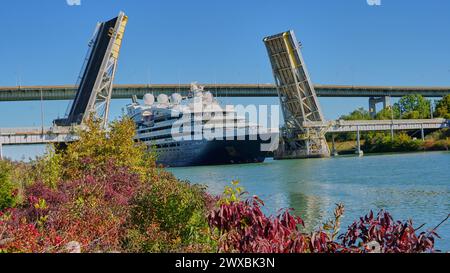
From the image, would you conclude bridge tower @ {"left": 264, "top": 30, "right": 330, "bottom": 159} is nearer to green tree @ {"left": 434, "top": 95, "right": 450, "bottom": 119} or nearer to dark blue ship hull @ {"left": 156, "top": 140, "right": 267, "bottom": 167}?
dark blue ship hull @ {"left": 156, "top": 140, "right": 267, "bottom": 167}

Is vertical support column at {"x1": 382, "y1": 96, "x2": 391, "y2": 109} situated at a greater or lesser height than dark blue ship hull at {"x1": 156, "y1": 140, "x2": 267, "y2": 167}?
greater

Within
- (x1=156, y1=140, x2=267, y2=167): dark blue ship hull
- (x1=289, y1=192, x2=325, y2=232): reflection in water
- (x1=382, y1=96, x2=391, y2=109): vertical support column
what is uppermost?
(x1=382, y1=96, x2=391, y2=109): vertical support column

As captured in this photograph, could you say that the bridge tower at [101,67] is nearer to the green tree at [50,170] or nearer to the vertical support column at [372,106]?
the green tree at [50,170]

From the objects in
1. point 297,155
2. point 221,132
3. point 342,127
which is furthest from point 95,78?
point 342,127

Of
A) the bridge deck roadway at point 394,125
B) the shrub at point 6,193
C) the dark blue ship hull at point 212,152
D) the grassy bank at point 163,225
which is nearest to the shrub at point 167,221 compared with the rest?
the grassy bank at point 163,225

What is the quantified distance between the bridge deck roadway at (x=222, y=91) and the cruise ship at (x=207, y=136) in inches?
727

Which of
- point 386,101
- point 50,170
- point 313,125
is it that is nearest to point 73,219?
point 50,170

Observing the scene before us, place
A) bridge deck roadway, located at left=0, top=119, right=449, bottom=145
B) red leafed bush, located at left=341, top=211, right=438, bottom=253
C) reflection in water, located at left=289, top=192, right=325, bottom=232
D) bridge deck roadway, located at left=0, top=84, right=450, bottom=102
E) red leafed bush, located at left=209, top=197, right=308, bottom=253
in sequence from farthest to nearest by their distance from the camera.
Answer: bridge deck roadway, located at left=0, top=84, right=450, bottom=102 < bridge deck roadway, located at left=0, top=119, right=449, bottom=145 < reflection in water, located at left=289, top=192, right=325, bottom=232 < red leafed bush, located at left=209, top=197, right=308, bottom=253 < red leafed bush, located at left=341, top=211, right=438, bottom=253

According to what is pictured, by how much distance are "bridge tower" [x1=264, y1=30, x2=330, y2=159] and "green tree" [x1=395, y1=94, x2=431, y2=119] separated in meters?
22.9

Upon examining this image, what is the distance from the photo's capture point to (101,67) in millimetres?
38156

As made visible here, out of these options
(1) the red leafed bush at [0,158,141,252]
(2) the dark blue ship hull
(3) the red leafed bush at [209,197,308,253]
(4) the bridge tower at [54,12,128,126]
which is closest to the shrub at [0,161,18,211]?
(1) the red leafed bush at [0,158,141,252]

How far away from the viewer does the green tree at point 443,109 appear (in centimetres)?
7119

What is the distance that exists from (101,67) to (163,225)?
33730 mm

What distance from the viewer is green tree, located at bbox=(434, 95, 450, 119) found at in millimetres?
71188
